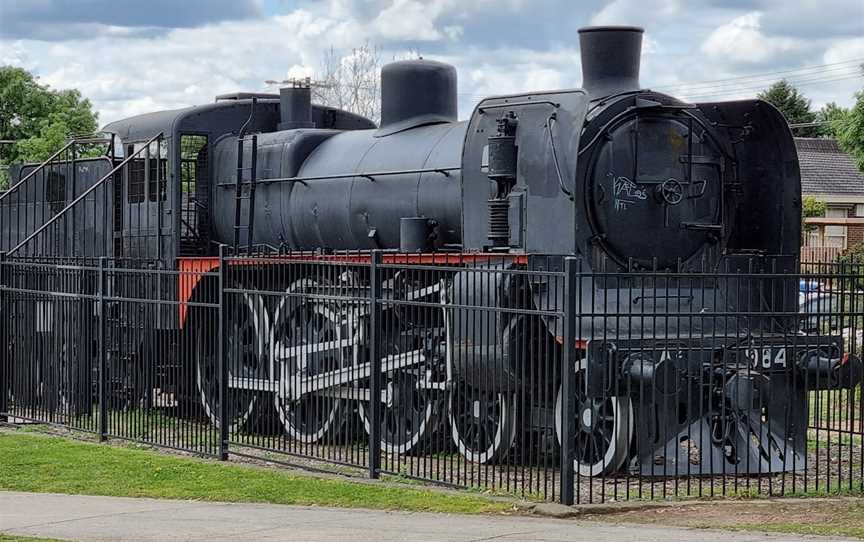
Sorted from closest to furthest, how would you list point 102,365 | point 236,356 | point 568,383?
point 568,383
point 236,356
point 102,365

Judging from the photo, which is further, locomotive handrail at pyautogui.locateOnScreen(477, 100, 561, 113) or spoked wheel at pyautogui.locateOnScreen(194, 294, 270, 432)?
spoked wheel at pyautogui.locateOnScreen(194, 294, 270, 432)

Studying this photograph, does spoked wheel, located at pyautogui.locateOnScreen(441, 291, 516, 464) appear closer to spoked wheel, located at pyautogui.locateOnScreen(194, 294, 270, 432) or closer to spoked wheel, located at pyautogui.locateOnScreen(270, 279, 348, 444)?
spoked wheel, located at pyautogui.locateOnScreen(270, 279, 348, 444)

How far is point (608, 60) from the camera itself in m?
13.4

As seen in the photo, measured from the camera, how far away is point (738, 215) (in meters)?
14.2

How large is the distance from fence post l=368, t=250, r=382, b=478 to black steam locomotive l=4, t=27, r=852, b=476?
1.34ft

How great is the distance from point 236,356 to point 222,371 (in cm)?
72

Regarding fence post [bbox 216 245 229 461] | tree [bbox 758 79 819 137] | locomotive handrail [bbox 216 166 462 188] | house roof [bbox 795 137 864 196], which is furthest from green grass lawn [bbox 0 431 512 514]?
tree [bbox 758 79 819 137]

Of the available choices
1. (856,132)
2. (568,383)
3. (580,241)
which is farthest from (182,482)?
(856,132)

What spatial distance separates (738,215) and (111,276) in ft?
22.5

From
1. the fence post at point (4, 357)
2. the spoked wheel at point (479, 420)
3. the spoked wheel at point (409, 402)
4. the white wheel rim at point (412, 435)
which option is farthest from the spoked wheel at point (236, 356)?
the fence post at point (4, 357)

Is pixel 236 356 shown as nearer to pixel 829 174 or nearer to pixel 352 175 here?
pixel 352 175

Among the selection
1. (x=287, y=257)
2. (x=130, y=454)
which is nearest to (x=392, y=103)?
(x=287, y=257)

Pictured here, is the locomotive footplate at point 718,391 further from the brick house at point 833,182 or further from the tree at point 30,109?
the tree at point 30,109

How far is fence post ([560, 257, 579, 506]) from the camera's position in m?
10.8
